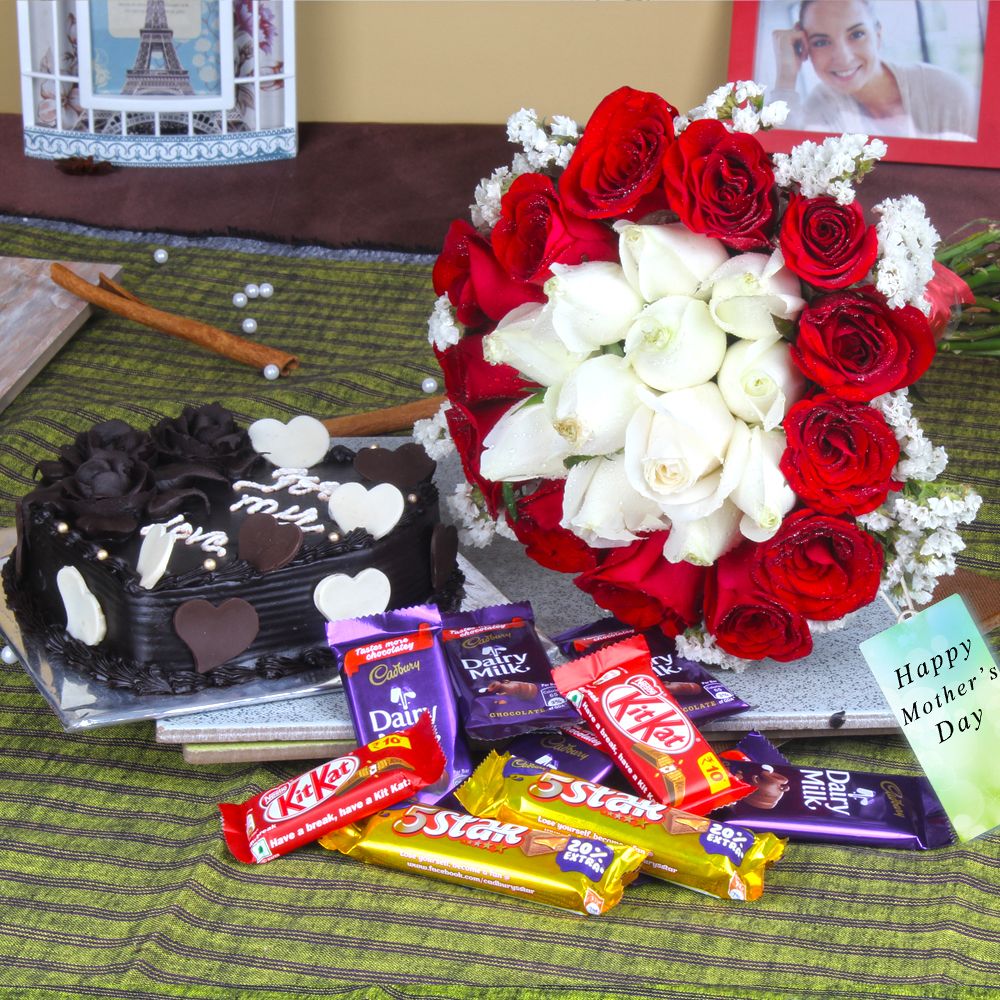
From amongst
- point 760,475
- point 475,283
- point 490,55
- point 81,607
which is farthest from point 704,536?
point 490,55

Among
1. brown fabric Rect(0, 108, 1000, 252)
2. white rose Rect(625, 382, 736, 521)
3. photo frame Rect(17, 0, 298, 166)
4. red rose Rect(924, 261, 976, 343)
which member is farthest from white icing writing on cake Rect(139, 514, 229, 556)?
photo frame Rect(17, 0, 298, 166)

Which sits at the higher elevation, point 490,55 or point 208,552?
point 490,55

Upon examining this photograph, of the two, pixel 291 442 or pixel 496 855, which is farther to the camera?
pixel 291 442

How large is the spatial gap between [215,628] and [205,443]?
19 centimetres

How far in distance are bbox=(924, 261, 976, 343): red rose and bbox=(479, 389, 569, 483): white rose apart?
33cm

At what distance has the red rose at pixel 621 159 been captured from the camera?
96 centimetres

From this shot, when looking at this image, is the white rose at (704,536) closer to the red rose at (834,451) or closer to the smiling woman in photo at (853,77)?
the red rose at (834,451)

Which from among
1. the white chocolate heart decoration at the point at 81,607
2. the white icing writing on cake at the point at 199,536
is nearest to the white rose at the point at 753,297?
the white icing writing on cake at the point at 199,536

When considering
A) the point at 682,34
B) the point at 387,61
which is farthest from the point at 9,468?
the point at 682,34

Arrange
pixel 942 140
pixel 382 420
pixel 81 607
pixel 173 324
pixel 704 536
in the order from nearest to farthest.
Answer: pixel 704 536, pixel 81 607, pixel 382 420, pixel 173 324, pixel 942 140

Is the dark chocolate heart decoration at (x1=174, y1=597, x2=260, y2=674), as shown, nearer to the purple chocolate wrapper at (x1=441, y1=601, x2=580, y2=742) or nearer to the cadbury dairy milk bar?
Result: the purple chocolate wrapper at (x1=441, y1=601, x2=580, y2=742)

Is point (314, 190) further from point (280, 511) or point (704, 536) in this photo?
point (704, 536)

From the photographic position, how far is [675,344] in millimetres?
908

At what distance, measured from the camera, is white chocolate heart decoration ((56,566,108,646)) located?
1041mm
